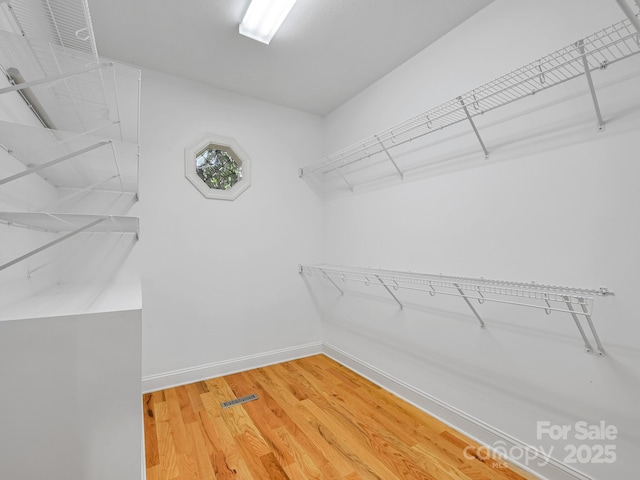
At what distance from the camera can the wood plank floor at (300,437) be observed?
4.70 feet

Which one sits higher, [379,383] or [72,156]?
[72,156]

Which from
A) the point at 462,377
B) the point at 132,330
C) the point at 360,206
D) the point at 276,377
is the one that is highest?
the point at 360,206

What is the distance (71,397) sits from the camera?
0.95m

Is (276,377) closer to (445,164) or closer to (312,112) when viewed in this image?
(445,164)

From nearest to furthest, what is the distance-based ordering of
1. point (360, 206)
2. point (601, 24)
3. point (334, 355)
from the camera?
point (601, 24) < point (360, 206) < point (334, 355)

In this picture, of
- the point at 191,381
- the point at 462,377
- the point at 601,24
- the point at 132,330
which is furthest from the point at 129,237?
the point at 601,24

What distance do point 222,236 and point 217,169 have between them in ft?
2.00

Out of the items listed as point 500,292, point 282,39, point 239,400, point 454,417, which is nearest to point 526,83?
point 500,292

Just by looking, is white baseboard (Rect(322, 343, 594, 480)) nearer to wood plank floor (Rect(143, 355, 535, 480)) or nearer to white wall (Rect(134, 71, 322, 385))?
wood plank floor (Rect(143, 355, 535, 480))

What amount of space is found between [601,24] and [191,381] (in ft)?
10.6

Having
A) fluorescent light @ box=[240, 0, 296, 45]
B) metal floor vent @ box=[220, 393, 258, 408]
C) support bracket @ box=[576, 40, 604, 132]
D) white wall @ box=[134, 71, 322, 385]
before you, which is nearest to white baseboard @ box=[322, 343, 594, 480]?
white wall @ box=[134, 71, 322, 385]

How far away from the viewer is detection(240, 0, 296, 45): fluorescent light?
1629mm

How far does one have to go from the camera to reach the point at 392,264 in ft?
7.34

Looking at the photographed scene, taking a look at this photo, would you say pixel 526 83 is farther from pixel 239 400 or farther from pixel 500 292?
pixel 239 400
